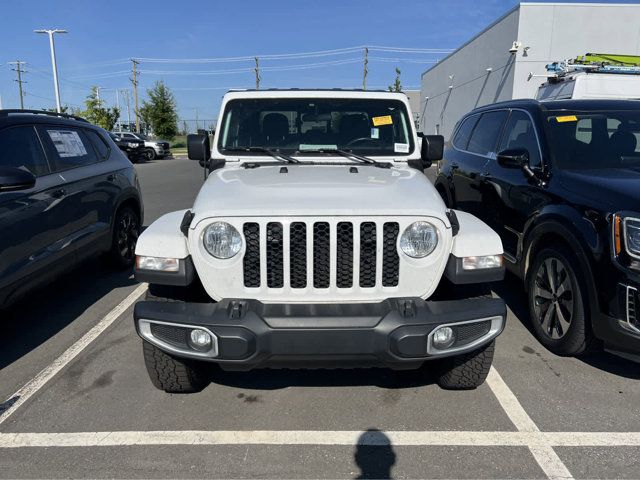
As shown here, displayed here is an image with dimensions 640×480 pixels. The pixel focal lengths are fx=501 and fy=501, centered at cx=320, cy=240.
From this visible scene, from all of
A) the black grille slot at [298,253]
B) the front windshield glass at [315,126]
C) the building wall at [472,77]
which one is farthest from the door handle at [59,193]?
the building wall at [472,77]

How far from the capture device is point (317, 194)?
2.81 metres

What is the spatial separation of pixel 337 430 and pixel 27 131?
3578 mm

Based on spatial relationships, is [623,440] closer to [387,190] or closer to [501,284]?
[387,190]

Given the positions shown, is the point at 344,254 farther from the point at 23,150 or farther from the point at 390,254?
the point at 23,150

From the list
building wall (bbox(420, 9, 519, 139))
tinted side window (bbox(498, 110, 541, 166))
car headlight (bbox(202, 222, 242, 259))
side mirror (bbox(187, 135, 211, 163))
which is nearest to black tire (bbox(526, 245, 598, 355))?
tinted side window (bbox(498, 110, 541, 166))

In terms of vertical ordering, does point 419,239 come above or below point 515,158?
below

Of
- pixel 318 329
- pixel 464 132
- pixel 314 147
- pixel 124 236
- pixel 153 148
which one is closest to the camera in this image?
pixel 318 329

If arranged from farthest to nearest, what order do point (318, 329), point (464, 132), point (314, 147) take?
point (464, 132), point (314, 147), point (318, 329)

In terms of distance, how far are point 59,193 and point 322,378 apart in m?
2.85

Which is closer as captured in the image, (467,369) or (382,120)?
(467,369)

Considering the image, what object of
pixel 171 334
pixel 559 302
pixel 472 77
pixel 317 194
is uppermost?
pixel 472 77

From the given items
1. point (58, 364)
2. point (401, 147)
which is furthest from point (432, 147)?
point (58, 364)

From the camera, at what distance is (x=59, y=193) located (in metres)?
4.40

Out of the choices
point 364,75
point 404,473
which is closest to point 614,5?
point 404,473
